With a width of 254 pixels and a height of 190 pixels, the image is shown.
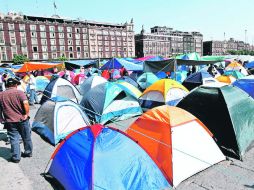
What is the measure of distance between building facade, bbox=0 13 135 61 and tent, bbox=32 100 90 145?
253ft

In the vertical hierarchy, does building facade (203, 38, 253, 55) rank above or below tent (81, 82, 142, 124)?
above

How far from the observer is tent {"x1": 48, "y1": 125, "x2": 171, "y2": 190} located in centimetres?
448

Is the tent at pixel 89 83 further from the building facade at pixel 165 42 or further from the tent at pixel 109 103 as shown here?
the building facade at pixel 165 42

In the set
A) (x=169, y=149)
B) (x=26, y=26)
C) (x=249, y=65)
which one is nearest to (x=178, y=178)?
(x=169, y=149)

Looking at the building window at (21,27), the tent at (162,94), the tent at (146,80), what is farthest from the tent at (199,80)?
the building window at (21,27)

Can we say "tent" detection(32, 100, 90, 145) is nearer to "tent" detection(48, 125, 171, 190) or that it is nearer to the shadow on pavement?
the shadow on pavement

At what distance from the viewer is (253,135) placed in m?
6.84

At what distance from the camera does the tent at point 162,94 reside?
10.3 metres

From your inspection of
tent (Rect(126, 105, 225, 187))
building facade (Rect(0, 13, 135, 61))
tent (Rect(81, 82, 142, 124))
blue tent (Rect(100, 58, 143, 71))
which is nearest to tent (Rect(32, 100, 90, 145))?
tent (Rect(81, 82, 142, 124))

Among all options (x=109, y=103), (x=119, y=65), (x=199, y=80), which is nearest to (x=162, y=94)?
(x=109, y=103)

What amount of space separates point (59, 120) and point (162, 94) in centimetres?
461

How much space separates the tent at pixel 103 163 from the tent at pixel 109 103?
3921mm

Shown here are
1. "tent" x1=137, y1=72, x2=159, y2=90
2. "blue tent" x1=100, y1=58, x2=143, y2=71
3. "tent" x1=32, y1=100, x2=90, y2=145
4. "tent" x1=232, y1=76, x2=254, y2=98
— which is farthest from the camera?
"blue tent" x1=100, y1=58, x2=143, y2=71

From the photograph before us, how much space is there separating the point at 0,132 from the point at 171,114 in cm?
583
